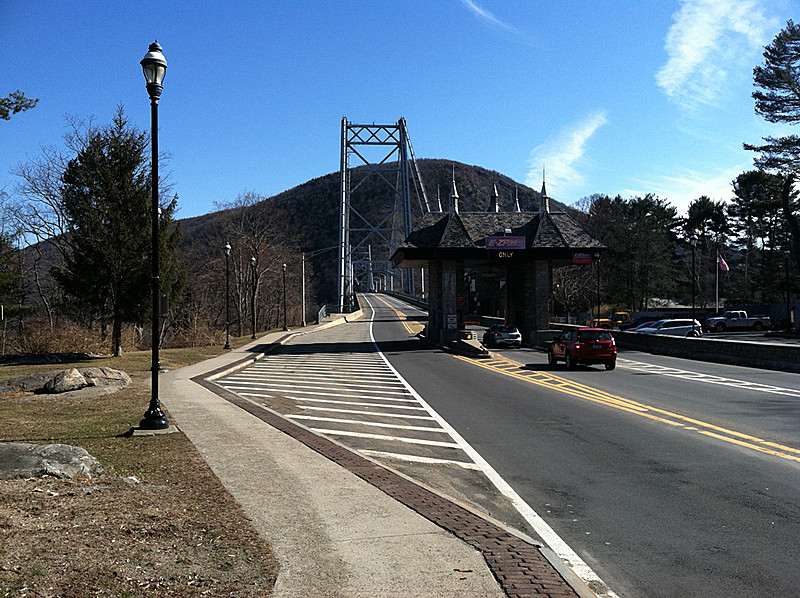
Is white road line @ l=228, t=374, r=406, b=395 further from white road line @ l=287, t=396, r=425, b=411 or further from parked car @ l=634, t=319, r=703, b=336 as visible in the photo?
parked car @ l=634, t=319, r=703, b=336

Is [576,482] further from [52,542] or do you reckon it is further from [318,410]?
[318,410]

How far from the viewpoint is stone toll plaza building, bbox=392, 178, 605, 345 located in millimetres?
45594

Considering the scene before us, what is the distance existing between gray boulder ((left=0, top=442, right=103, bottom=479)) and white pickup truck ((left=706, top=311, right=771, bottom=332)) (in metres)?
62.9

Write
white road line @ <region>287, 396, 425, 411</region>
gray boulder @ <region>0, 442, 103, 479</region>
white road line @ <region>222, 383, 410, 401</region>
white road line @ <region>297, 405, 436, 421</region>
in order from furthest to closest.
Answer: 1. white road line @ <region>222, 383, 410, 401</region>
2. white road line @ <region>287, 396, 425, 411</region>
3. white road line @ <region>297, 405, 436, 421</region>
4. gray boulder @ <region>0, 442, 103, 479</region>

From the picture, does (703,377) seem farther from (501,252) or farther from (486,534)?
(501,252)

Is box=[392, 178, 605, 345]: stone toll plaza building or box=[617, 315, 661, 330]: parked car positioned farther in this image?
box=[617, 315, 661, 330]: parked car

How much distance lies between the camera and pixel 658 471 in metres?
8.96

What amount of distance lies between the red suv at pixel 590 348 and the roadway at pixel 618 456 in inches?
131

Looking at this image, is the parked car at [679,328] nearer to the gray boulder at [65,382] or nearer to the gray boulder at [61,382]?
the gray boulder at [61,382]

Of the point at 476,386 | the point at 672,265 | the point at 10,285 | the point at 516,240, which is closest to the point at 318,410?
the point at 476,386

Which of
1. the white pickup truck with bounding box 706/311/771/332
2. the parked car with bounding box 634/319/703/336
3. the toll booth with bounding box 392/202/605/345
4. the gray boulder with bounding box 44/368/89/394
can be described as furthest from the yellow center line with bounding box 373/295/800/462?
the white pickup truck with bounding box 706/311/771/332

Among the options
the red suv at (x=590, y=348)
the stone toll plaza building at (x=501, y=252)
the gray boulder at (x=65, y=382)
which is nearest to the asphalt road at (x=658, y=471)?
the red suv at (x=590, y=348)

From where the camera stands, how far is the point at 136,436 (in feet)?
35.5

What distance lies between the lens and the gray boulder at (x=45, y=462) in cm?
747
